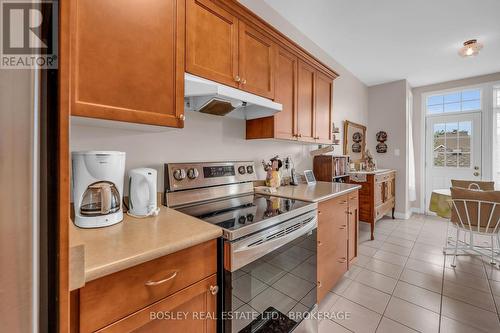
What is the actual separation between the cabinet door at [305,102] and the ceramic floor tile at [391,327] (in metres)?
1.51

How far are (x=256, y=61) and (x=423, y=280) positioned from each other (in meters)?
2.44

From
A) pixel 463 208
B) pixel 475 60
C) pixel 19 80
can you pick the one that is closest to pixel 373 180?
pixel 463 208

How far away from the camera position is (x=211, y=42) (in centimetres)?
132

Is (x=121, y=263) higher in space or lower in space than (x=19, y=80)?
lower

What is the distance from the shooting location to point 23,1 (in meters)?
0.41

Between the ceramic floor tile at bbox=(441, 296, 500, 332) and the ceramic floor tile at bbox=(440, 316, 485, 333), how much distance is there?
0.04m

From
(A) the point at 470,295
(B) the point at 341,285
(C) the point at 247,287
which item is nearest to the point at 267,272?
(C) the point at 247,287

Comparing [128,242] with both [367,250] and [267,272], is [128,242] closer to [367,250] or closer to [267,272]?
[267,272]

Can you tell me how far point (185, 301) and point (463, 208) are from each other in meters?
2.75

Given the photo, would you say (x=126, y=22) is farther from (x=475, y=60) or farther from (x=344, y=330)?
(x=475, y=60)

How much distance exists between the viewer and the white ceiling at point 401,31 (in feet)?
6.99

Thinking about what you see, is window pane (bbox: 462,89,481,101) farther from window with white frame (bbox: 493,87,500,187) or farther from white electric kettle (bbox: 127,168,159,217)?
white electric kettle (bbox: 127,168,159,217)

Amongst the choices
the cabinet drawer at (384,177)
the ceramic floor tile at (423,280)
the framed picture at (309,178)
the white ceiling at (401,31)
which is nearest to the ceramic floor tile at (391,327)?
the ceramic floor tile at (423,280)

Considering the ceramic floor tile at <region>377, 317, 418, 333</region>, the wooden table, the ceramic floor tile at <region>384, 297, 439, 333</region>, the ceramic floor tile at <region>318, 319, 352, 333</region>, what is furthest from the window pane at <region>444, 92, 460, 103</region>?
the ceramic floor tile at <region>318, 319, 352, 333</region>
